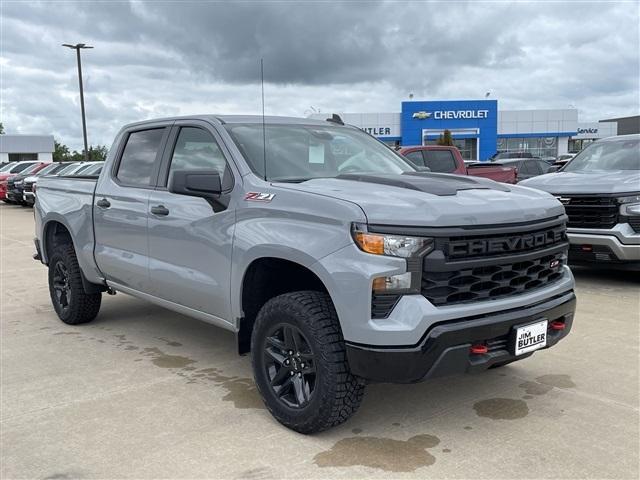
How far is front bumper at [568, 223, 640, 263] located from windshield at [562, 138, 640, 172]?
53.9 inches

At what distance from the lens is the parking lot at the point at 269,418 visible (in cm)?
323

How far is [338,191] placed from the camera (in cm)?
356

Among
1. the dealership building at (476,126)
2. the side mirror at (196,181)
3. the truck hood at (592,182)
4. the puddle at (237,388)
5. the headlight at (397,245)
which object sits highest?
the dealership building at (476,126)

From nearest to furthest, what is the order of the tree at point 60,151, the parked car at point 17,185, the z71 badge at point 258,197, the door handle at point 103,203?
the z71 badge at point 258,197, the door handle at point 103,203, the parked car at point 17,185, the tree at point 60,151

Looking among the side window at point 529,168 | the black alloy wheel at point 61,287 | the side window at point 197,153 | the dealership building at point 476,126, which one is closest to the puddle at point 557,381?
the side window at point 197,153

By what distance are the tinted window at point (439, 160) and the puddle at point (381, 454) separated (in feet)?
31.8

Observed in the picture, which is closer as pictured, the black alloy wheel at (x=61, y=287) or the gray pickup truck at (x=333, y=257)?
the gray pickup truck at (x=333, y=257)

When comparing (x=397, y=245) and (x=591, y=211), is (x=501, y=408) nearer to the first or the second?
(x=397, y=245)

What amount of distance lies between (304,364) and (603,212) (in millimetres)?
5147

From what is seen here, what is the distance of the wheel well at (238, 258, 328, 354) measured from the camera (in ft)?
12.6

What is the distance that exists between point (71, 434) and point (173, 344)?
187 centimetres

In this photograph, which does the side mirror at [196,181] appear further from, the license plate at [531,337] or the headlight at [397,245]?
the license plate at [531,337]

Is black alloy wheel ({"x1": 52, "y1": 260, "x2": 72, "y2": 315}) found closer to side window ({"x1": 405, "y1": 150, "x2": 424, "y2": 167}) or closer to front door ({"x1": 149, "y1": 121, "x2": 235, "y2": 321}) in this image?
front door ({"x1": 149, "y1": 121, "x2": 235, "y2": 321})

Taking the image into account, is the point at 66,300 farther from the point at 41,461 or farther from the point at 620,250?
the point at 620,250
